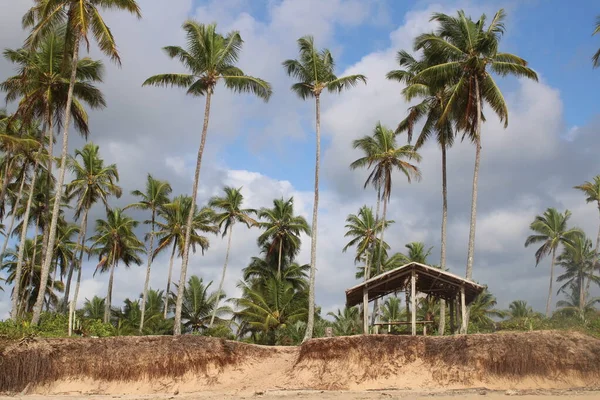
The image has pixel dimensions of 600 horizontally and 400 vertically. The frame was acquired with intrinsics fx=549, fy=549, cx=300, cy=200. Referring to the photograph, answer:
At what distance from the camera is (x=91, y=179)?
120ft

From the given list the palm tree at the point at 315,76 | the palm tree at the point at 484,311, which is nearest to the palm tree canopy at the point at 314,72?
the palm tree at the point at 315,76

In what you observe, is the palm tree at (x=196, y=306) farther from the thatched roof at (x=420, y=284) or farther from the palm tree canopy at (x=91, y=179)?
the thatched roof at (x=420, y=284)

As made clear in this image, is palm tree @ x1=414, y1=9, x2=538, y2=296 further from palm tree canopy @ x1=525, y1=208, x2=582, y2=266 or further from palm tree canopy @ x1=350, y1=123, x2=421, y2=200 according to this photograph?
palm tree canopy @ x1=525, y1=208, x2=582, y2=266

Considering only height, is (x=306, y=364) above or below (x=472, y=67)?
below

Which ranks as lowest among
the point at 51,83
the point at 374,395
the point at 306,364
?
the point at 374,395

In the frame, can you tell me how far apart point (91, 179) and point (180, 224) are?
8.65m

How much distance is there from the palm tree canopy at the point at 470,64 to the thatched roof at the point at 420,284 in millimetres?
7885

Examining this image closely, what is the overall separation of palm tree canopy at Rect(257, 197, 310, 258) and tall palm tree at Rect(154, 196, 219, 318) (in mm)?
4097

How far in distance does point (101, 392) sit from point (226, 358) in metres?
4.74

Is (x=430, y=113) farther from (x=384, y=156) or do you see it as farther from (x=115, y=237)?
(x=115, y=237)

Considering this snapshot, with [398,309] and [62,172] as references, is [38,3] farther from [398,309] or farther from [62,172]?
[398,309]

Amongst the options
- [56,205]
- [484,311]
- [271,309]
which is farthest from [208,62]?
[484,311]

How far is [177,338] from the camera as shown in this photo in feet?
71.5

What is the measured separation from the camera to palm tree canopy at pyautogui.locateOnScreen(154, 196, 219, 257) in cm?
4322
